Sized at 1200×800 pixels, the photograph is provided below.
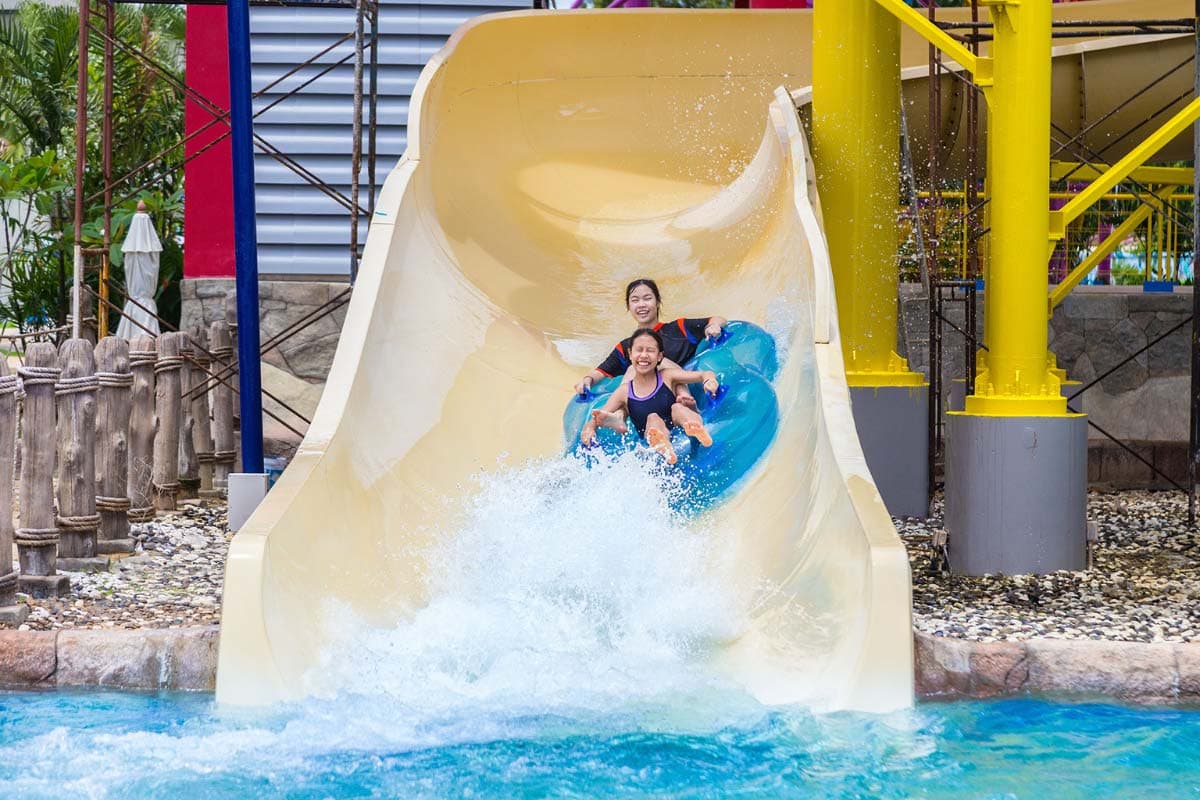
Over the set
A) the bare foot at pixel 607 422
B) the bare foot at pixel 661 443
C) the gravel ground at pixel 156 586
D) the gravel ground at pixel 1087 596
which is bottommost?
the gravel ground at pixel 1087 596

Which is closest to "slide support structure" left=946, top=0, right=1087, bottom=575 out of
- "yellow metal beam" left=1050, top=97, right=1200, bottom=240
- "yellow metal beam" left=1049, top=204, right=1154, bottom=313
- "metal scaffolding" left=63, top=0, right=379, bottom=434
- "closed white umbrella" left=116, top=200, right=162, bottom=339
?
"yellow metal beam" left=1050, top=97, right=1200, bottom=240

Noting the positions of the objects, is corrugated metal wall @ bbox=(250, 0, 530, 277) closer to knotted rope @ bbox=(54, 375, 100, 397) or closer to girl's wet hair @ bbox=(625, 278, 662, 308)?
girl's wet hair @ bbox=(625, 278, 662, 308)

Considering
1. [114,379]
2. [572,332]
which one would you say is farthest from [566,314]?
[114,379]

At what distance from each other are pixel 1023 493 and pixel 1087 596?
1.44 feet

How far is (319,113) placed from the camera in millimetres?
9492

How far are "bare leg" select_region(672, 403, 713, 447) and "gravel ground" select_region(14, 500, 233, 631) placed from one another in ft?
6.07

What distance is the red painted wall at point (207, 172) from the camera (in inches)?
362

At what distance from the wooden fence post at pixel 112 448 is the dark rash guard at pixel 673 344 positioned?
2.06m

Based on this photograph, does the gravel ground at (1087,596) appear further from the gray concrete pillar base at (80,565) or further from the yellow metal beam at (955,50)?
the gray concrete pillar base at (80,565)

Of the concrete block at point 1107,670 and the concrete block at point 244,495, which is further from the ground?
the concrete block at point 244,495

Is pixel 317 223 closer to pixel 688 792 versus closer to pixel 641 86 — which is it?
pixel 641 86

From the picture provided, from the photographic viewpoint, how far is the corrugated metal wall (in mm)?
9367

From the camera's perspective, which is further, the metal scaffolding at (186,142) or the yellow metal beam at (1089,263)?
the metal scaffolding at (186,142)

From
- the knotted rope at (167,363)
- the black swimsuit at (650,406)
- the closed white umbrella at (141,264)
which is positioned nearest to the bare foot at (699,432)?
the black swimsuit at (650,406)
